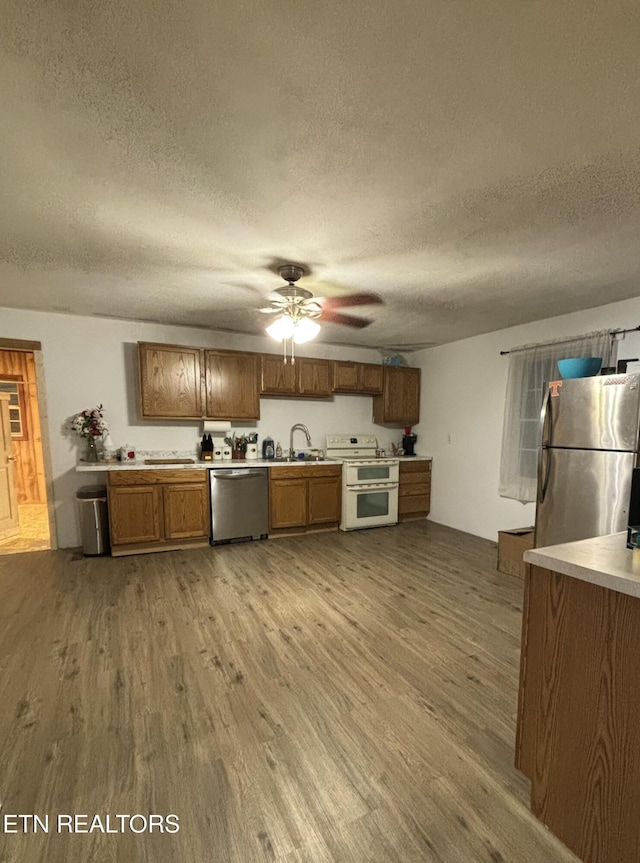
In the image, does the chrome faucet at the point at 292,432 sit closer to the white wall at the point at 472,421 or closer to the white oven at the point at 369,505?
the white oven at the point at 369,505

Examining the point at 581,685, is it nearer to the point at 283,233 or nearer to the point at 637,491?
the point at 637,491

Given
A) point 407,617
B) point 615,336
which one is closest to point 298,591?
point 407,617

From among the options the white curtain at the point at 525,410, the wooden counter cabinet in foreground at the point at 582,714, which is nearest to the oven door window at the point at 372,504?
the white curtain at the point at 525,410

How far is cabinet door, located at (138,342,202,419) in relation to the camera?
393 centimetres

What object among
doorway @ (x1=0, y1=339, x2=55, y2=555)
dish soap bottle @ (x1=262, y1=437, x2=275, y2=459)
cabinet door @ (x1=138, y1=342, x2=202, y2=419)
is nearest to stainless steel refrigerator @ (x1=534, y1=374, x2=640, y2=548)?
dish soap bottle @ (x1=262, y1=437, x2=275, y2=459)

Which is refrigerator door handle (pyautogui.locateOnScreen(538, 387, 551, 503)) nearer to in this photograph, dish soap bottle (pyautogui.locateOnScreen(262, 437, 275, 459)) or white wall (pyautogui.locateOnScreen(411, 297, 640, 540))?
white wall (pyautogui.locateOnScreen(411, 297, 640, 540))

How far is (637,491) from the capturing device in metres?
1.23

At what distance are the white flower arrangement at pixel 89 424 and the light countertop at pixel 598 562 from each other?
4144 mm

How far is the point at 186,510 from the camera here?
3893 millimetres

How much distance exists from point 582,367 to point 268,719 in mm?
3271

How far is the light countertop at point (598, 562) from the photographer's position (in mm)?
993

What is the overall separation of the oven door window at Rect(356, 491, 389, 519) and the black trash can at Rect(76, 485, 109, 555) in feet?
9.51

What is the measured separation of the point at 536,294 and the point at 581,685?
2.90 meters

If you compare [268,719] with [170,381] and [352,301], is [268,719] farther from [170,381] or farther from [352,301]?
[170,381]
